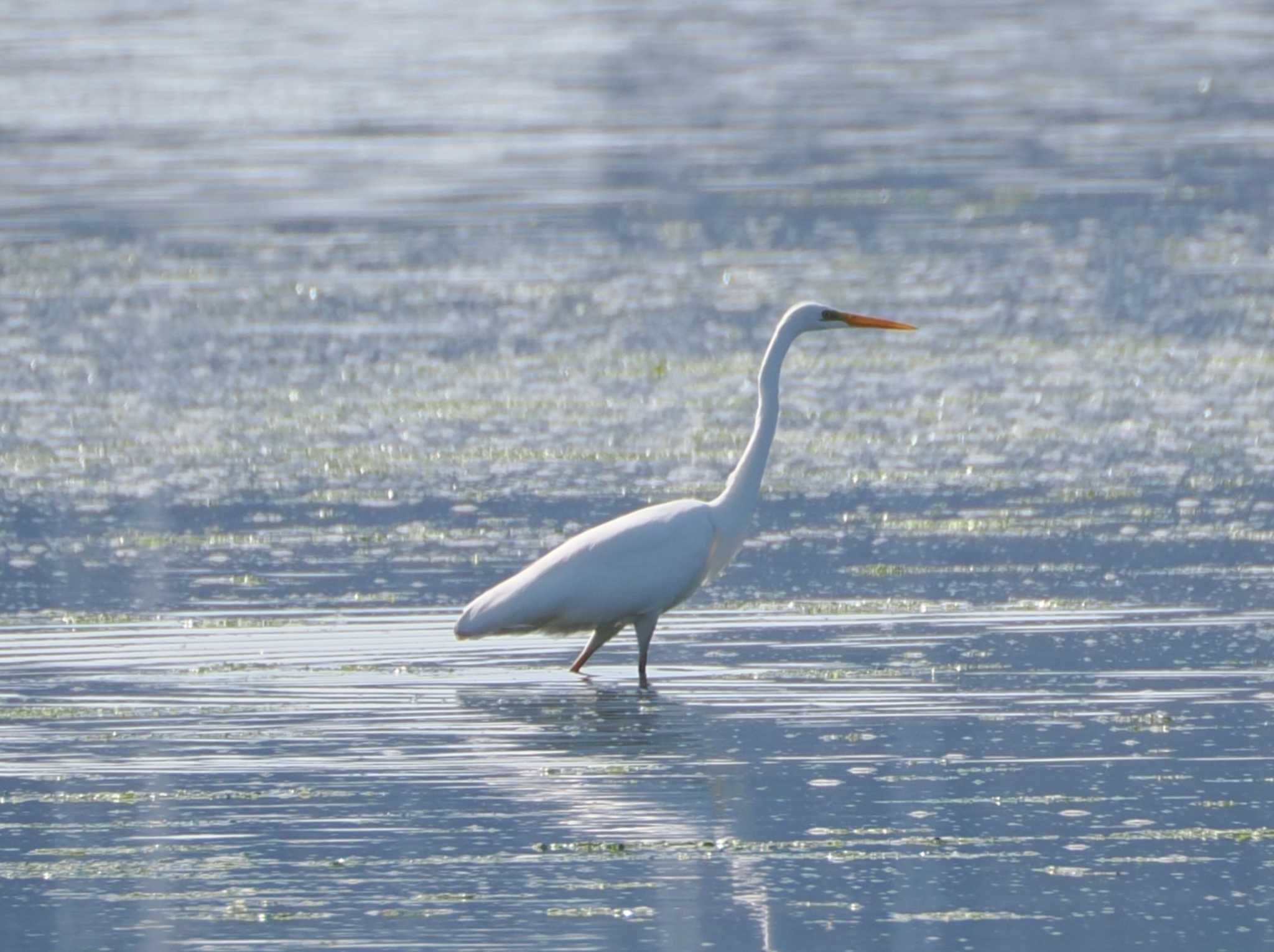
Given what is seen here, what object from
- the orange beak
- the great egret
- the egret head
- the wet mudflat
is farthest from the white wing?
the orange beak

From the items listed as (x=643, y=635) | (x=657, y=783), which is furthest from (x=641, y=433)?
(x=657, y=783)

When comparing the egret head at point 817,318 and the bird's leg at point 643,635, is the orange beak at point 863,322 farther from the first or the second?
the bird's leg at point 643,635

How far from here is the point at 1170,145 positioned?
93.0 feet

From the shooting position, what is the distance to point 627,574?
10.4 m

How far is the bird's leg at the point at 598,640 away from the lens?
1055cm

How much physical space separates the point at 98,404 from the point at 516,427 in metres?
2.86

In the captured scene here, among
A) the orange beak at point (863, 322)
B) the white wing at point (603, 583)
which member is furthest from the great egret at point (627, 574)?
the orange beak at point (863, 322)

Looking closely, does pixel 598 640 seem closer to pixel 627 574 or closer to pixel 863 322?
pixel 627 574

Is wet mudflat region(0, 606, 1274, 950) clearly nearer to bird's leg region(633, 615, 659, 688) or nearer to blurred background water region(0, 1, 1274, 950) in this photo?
blurred background water region(0, 1, 1274, 950)

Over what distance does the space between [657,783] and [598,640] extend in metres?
1.96

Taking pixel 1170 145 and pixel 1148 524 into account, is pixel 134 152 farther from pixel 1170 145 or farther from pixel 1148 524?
pixel 1148 524

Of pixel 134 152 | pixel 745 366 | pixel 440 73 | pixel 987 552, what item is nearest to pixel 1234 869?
pixel 987 552

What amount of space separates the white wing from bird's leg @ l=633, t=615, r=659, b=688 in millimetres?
39

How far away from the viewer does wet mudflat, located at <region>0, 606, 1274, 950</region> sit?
725 centimetres
